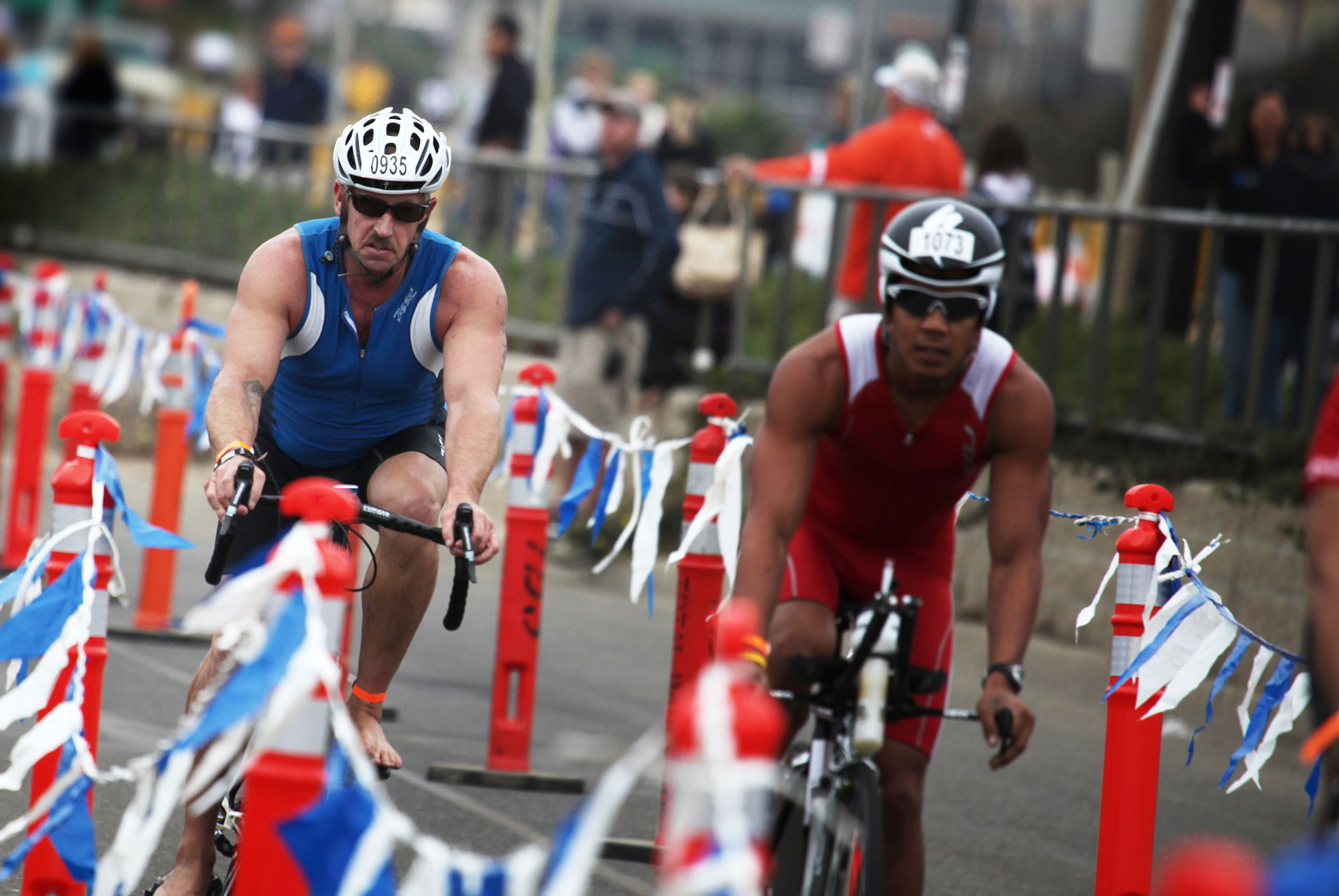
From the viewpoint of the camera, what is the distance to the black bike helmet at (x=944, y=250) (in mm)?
4645

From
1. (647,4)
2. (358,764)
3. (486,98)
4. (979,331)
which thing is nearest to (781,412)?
(979,331)

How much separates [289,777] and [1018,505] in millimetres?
2086

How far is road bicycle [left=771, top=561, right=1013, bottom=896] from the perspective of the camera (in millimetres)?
4352

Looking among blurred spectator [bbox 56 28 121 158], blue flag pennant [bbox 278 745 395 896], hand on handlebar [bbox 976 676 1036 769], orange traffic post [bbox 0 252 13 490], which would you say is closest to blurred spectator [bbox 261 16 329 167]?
blurred spectator [bbox 56 28 121 158]

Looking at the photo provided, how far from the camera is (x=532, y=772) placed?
733 centimetres

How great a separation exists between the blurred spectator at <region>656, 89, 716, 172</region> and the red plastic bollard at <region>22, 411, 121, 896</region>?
954 centimetres

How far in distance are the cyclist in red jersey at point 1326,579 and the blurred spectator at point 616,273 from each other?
796 centimetres

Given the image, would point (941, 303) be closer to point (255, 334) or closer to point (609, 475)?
point (255, 334)

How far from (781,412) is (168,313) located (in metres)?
13.4

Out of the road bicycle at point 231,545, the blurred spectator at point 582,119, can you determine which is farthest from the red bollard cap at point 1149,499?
the blurred spectator at point 582,119

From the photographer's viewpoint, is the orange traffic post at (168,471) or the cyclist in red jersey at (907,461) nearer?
the cyclist in red jersey at (907,461)

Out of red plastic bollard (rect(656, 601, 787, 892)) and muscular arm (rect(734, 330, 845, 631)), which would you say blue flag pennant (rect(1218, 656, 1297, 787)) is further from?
red plastic bollard (rect(656, 601, 787, 892))

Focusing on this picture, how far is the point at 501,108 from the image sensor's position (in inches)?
604

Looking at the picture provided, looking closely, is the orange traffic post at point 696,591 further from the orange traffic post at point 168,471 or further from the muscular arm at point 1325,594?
the orange traffic post at point 168,471
